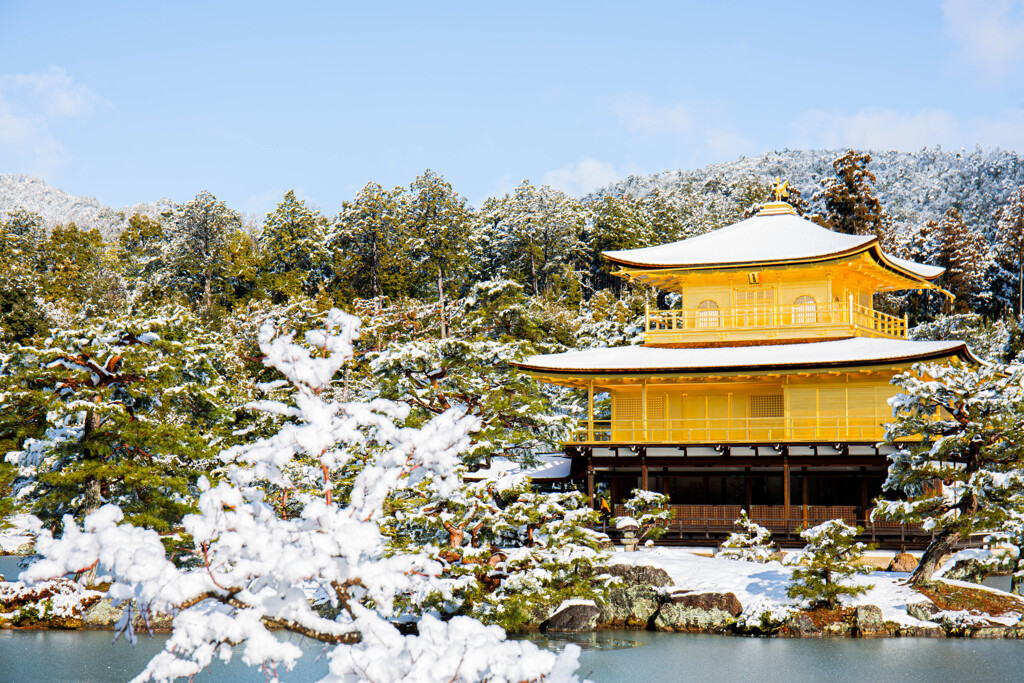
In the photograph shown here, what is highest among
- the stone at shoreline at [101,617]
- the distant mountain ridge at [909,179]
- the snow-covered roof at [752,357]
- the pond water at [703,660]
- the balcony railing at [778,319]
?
the distant mountain ridge at [909,179]

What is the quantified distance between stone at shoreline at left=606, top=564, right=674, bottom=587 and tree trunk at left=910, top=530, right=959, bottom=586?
5.44m

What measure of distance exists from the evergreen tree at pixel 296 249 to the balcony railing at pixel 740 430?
97.7 ft

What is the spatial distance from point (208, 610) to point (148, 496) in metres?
19.7

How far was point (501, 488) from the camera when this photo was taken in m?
20.6

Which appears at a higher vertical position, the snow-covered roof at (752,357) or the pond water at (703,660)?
the snow-covered roof at (752,357)

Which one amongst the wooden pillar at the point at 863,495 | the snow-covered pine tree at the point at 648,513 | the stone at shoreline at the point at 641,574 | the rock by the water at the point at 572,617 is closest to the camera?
the rock by the water at the point at 572,617

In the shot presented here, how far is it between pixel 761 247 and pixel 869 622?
14.2m

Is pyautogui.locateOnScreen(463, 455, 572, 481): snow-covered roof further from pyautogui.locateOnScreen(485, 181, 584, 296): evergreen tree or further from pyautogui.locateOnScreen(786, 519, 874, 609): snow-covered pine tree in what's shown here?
pyautogui.locateOnScreen(485, 181, 584, 296): evergreen tree

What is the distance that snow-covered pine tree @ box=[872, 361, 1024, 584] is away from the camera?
Result: 20297 mm

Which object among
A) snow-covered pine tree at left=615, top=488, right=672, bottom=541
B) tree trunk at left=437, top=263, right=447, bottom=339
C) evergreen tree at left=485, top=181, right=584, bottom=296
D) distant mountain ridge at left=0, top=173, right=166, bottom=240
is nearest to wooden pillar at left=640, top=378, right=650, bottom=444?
snow-covered pine tree at left=615, top=488, right=672, bottom=541

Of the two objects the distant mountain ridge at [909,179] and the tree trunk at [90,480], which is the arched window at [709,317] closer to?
the tree trunk at [90,480]

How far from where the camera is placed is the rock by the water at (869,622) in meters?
19.7

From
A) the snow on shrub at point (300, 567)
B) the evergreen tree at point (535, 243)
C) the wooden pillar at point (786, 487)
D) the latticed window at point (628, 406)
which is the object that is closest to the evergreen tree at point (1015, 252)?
the evergreen tree at point (535, 243)

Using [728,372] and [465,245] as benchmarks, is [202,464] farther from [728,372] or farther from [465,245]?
[465,245]
